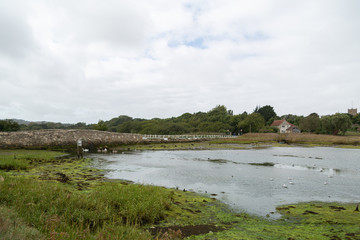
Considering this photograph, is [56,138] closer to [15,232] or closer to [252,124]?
[15,232]

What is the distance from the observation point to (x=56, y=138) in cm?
4003

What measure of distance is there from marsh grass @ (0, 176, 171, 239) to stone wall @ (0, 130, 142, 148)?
108 feet

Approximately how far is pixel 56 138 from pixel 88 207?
122 ft

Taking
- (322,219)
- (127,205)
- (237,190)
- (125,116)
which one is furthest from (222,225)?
(125,116)

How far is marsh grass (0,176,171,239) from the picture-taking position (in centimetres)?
600

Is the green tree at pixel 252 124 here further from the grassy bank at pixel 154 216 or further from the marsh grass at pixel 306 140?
the grassy bank at pixel 154 216

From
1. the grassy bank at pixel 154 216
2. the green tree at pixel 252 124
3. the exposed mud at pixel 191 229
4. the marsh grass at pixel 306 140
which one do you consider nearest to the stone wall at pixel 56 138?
the marsh grass at pixel 306 140

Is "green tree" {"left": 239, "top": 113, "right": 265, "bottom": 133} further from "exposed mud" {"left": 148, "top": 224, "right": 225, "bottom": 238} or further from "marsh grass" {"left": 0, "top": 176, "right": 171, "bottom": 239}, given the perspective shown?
"exposed mud" {"left": 148, "top": 224, "right": 225, "bottom": 238}

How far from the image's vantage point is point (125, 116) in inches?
7352

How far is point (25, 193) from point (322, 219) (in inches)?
415

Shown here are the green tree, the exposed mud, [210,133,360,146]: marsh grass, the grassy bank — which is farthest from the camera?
the green tree

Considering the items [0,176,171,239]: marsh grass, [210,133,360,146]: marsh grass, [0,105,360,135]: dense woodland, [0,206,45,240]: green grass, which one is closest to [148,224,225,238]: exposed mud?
[0,176,171,239]: marsh grass

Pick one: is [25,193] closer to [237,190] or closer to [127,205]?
[127,205]

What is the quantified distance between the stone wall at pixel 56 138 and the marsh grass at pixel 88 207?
108ft
